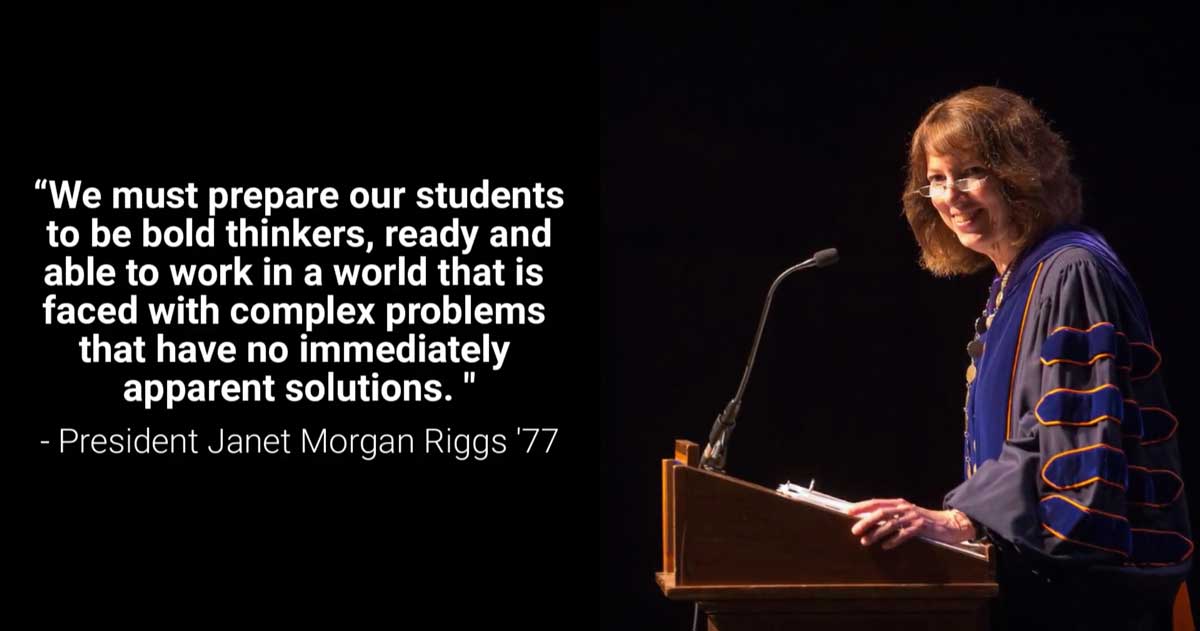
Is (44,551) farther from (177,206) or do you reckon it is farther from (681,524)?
(681,524)

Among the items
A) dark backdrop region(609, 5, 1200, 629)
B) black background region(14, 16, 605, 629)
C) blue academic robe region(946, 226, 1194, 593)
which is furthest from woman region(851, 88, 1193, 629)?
black background region(14, 16, 605, 629)

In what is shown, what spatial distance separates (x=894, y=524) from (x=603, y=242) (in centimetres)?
178

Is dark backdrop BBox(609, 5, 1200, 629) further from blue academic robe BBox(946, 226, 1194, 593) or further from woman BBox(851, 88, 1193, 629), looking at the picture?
blue academic robe BBox(946, 226, 1194, 593)

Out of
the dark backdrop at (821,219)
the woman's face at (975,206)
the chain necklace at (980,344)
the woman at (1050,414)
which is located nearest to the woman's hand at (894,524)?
the woman at (1050,414)

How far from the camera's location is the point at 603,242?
3.40 metres

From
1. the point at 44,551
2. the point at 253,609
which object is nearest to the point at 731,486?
the point at 253,609

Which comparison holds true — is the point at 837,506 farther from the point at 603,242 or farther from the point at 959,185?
the point at 603,242

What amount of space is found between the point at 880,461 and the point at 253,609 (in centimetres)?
186

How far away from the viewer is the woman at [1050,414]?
1754 mm

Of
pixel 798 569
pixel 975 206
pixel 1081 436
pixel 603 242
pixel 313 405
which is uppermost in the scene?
pixel 603 242

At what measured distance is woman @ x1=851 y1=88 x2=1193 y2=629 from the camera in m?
1.75

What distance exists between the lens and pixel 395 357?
349cm

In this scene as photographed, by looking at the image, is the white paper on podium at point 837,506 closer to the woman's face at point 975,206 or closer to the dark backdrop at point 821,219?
the woman's face at point 975,206

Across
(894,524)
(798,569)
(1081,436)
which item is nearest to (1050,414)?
(1081,436)
